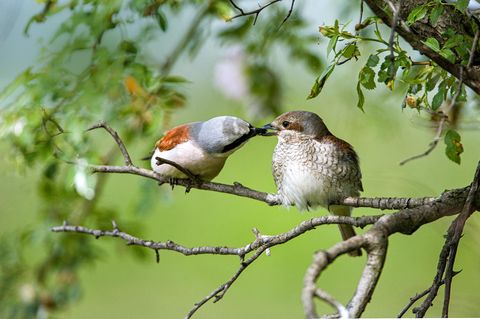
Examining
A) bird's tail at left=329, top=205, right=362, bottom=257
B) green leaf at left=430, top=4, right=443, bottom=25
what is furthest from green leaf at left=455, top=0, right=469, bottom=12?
bird's tail at left=329, top=205, right=362, bottom=257

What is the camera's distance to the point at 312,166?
2.85m

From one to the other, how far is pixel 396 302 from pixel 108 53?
319 cm

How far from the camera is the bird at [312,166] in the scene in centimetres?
282

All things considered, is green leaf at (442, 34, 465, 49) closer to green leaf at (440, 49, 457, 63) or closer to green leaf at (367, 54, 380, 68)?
green leaf at (440, 49, 457, 63)

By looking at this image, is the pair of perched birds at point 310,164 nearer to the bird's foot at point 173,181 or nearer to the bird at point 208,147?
the bird at point 208,147

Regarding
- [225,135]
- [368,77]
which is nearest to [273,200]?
[225,135]

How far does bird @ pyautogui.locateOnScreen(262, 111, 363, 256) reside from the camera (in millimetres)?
2818

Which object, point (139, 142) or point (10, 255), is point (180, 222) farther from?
point (139, 142)

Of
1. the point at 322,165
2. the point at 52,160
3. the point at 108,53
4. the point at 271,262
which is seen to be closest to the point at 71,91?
the point at 108,53

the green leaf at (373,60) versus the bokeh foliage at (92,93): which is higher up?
the green leaf at (373,60)

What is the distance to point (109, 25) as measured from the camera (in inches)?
123

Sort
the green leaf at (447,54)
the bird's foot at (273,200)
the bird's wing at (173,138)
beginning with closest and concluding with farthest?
the green leaf at (447,54)
the bird's foot at (273,200)
the bird's wing at (173,138)

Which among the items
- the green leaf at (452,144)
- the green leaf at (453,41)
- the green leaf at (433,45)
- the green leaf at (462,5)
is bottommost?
the green leaf at (452,144)

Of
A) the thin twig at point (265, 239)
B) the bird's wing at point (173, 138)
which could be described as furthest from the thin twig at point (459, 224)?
the bird's wing at point (173, 138)
